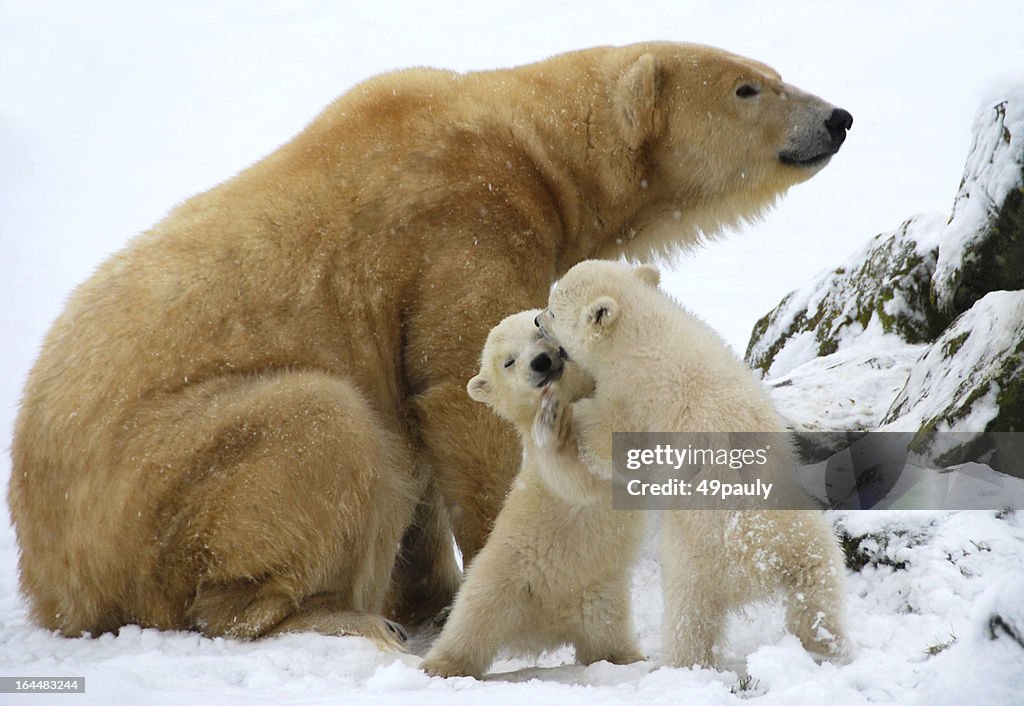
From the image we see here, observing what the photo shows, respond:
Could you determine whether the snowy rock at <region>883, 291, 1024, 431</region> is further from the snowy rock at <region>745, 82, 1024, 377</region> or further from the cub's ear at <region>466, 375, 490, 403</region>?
the cub's ear at <region>466, 375, 490, 403</region>

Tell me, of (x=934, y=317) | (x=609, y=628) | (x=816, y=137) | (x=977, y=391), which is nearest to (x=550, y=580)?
(x=609, y=628)

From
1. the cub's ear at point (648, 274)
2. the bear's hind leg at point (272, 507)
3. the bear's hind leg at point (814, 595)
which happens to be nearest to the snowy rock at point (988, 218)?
the cub's ear at point (648, 274)

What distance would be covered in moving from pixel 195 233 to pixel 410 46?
61.2 ft

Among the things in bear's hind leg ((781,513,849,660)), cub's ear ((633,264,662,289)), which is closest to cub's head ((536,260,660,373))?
cub's ear ((633,264,662,289))

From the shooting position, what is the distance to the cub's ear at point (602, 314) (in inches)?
164

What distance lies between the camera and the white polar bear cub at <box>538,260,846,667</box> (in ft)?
11.5

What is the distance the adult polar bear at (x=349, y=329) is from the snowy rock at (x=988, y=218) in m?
0.82

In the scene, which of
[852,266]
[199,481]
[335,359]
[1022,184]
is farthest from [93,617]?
[852,266]

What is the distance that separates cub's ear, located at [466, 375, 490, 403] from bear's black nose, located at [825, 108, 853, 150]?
2.49m

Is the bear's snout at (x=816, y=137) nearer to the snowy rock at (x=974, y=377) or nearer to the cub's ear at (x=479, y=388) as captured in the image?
the snowy rock at (x=974, y=377)

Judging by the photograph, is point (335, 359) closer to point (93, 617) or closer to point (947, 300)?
point (93, 617)

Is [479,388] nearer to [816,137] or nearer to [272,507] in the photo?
[272,507]

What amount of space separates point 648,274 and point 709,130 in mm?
1392

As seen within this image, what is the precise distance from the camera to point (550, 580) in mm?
4113
